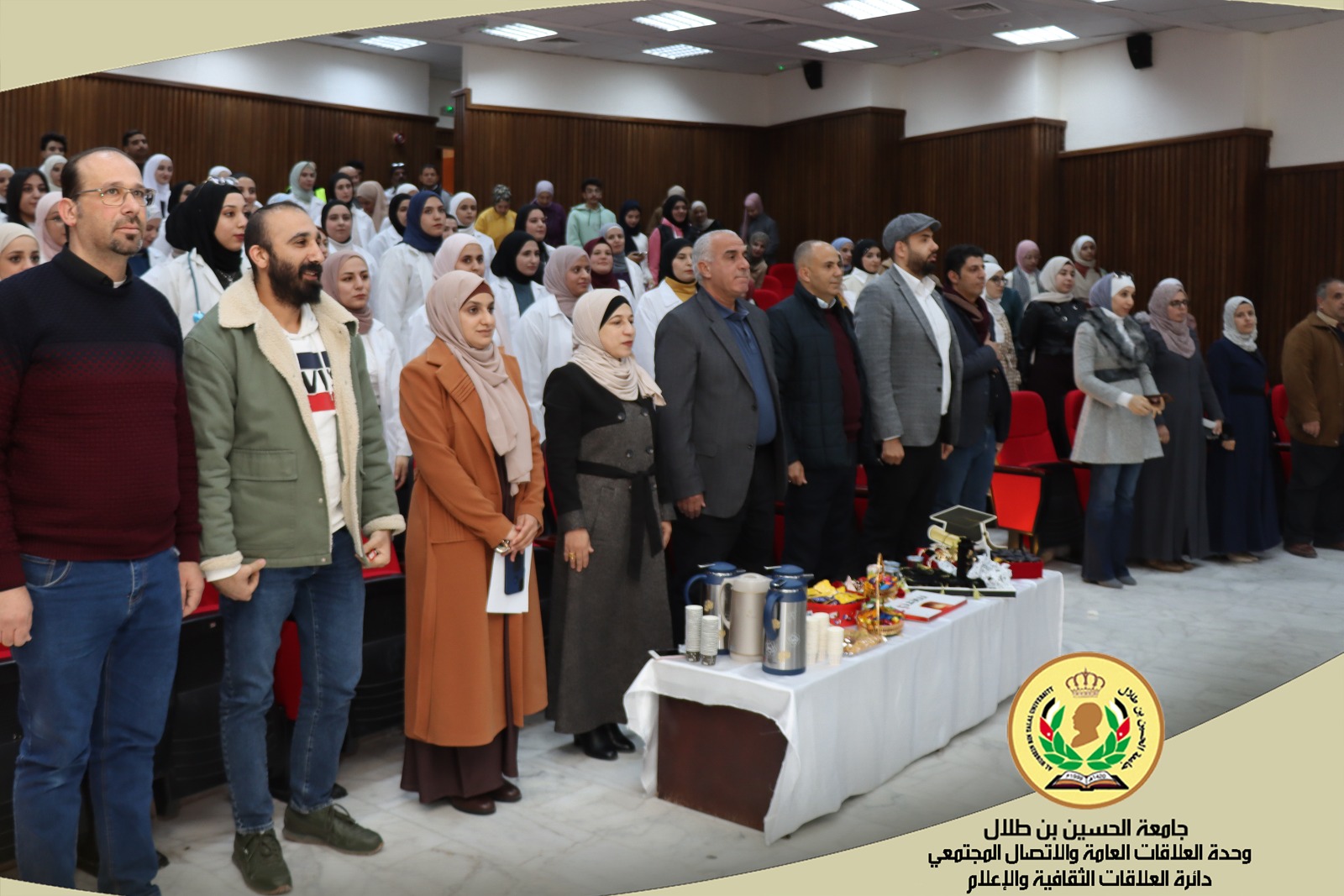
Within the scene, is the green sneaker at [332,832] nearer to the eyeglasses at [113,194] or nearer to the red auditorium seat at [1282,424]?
the eyeglasses at [113,194]

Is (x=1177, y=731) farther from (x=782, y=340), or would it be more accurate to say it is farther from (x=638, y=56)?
(x=638, y=56)

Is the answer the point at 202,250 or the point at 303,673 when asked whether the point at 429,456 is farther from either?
the point at 202,250

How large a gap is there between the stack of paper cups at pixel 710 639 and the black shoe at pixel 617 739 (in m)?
0.55

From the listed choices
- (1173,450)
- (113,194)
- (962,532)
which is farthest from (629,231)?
(113,194)

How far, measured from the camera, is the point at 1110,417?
5633 mm

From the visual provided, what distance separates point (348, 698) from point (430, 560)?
400 mm

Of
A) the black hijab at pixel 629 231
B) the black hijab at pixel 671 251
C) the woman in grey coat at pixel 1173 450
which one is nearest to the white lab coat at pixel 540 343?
the black hijab at pixel 671 251

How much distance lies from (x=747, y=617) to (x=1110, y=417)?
3128 millimetres

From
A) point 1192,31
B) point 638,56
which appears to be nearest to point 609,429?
point 1192,31

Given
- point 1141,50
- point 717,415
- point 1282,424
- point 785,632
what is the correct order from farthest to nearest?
1. point 1141,50
2. point 1282,424
3. point 717,415
4. point 785,632

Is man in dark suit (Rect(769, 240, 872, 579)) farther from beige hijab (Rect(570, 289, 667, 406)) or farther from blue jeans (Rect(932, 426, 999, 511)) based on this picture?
beige hijab (Rect(570, 289, 667, 406))

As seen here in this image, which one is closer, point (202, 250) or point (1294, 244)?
point (202, 250)

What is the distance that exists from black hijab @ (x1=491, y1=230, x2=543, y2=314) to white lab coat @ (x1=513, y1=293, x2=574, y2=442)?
1.47ft

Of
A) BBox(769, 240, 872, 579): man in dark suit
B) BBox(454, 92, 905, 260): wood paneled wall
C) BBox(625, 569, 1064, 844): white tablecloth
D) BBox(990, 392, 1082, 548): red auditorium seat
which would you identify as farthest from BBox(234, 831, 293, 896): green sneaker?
BBox(454, 92, 905, 260): wood paneled wall
